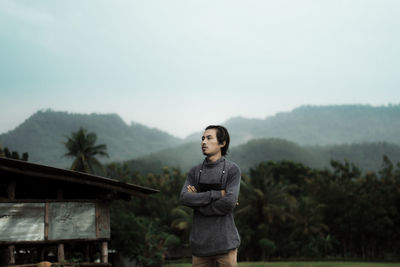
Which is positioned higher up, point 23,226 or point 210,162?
point 210,162

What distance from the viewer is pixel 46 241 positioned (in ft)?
41.4

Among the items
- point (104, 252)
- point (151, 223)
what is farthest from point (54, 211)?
point (151, 223)

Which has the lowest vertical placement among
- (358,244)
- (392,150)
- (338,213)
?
(358,244)

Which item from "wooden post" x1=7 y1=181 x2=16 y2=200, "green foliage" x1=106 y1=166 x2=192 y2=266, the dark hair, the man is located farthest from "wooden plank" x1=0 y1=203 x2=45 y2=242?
the dark hair

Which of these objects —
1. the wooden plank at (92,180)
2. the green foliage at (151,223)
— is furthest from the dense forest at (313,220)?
the wooden plank at (92,180)

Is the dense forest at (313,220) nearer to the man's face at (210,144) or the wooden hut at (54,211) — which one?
the wooden hut at (54,211)

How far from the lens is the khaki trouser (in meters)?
4.04

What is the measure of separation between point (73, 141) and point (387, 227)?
29970mm

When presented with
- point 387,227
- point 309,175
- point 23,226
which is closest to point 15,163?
point 23,226

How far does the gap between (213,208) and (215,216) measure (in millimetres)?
109

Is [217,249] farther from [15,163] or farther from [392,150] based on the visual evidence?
[392,150]

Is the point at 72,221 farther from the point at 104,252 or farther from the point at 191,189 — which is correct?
the point at 191,189

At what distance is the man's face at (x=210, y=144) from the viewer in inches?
170

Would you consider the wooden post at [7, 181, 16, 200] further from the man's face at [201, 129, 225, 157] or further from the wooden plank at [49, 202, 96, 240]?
the man's face at [201, 129, 225, 157]
